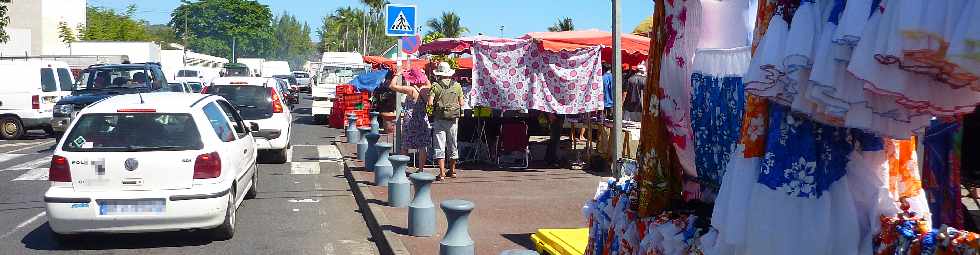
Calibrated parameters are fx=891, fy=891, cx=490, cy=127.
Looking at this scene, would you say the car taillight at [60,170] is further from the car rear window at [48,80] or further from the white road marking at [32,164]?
the car rear window at [48,80]

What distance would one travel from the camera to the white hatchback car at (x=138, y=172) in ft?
24.9

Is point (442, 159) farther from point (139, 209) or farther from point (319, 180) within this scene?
point (139, 209)

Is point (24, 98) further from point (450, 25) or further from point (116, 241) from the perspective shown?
point (450, 25)

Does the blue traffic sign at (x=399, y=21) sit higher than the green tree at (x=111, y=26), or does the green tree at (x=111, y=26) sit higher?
the green tree at (x=111, y=26)

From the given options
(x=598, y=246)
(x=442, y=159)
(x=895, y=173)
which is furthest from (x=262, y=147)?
(x=895, y=173)

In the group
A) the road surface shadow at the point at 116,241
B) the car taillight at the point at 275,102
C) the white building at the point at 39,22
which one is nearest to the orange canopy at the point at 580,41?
the car taillight at the point at 275,102

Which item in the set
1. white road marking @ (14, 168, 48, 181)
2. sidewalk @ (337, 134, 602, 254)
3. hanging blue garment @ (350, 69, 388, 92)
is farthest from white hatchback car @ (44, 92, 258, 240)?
hanging blue garment @ (350, 69, 388, 92)

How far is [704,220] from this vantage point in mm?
3508

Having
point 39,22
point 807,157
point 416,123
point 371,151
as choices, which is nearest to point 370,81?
point 371,151

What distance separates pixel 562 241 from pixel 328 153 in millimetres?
11827

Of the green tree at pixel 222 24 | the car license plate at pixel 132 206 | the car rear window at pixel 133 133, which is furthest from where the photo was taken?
the green tree at pixel 222 24

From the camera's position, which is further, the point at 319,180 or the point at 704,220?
the point at 319,180

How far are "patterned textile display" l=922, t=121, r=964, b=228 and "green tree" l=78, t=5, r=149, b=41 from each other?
58.1 m

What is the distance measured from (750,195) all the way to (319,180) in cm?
1092
